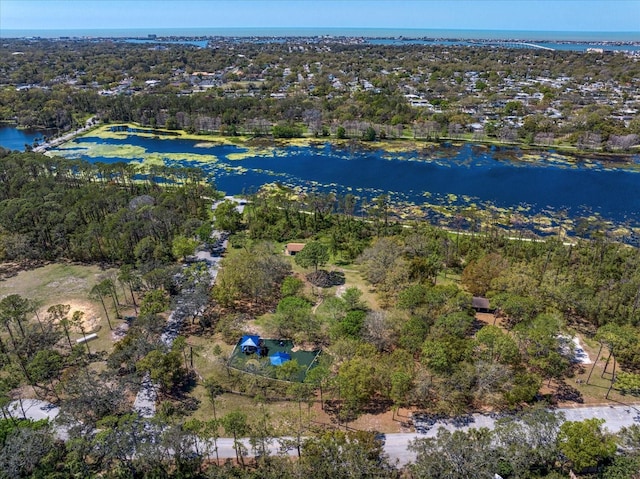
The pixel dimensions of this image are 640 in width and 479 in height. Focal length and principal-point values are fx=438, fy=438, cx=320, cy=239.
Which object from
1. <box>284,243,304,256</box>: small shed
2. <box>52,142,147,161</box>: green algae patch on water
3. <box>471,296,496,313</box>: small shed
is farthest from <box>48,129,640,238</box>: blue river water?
<box>471,296,496,313</box>: small shed

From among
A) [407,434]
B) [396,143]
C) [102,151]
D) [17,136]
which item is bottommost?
[407,434]

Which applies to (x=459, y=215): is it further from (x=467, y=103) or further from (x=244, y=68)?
(x=244, y=68)

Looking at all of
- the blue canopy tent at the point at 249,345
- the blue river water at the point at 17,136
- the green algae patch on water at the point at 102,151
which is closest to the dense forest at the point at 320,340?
the blue canopy tent at the point at 249,345

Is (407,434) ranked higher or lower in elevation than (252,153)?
lower

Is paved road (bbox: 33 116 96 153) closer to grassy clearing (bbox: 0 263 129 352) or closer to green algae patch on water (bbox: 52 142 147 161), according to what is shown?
green algae patch on water (bbox: 52 142 147 161)

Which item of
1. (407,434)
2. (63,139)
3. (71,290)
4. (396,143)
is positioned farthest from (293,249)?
(63,139)

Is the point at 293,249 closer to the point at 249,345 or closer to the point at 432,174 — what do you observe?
the point at 249,345

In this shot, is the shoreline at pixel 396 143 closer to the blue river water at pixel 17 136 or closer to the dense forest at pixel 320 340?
the blue river water at pixel 17 136
